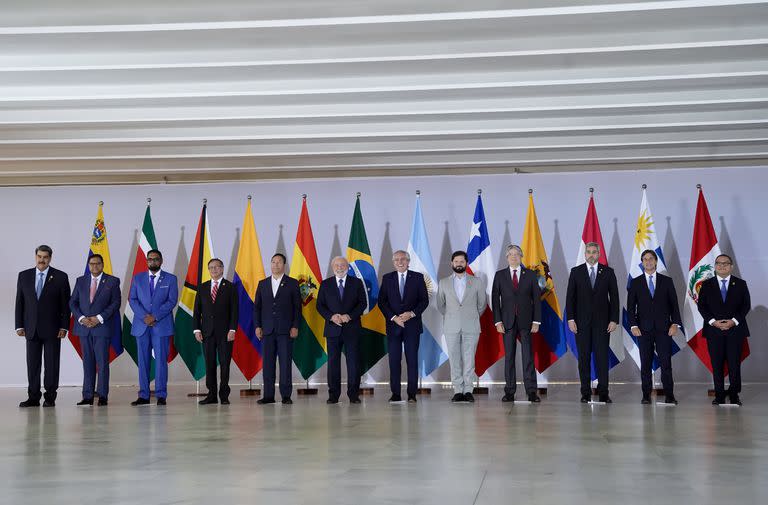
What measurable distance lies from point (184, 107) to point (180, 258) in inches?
125

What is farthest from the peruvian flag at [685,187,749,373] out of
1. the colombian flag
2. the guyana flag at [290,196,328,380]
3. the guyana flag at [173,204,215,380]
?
the guyana flag at [173,204,215,380]

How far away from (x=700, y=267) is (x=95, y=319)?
19.7ft

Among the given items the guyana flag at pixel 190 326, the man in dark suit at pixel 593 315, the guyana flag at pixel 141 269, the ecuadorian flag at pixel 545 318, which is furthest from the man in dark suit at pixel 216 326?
the man in dark suit at pixel 593 315

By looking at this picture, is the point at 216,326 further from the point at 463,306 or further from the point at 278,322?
the point at 463,306

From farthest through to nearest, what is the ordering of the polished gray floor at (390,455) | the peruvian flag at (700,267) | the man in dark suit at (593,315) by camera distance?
the peruvian flag at (700,267)
the man in dark suit at (593,315)
the polished gray floor at (390,455)

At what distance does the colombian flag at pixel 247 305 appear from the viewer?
9.43m

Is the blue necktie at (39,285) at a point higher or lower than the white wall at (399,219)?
lower

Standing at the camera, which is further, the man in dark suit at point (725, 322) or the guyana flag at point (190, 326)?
the guyana flag at point (190, 326)

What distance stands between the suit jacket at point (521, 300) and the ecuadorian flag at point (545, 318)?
2.92 feet

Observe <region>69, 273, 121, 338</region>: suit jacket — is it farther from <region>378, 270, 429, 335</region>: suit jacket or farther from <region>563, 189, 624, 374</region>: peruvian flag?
<region>563, 189, 624, 374</region>: peruvian flag

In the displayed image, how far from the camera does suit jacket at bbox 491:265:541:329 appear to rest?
7.97 m

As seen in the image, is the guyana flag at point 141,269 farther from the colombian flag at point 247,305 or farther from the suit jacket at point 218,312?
the suit jacket at point 218,312

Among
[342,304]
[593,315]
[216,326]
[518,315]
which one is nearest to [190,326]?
[216,326]

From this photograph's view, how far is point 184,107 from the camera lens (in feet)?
26.0
